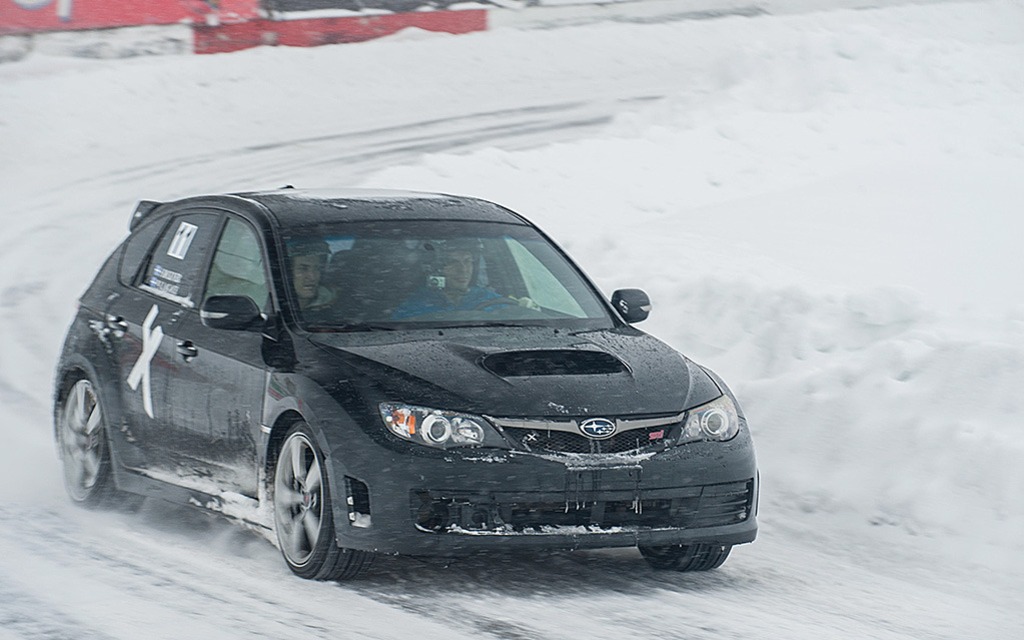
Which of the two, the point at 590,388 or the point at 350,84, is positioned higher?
the point at 590,388

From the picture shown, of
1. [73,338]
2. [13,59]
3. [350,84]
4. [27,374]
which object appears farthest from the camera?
[350,84]

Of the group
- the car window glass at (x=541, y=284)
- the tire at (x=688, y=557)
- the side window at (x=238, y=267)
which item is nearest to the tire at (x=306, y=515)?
the side window at (x=238, y=267)

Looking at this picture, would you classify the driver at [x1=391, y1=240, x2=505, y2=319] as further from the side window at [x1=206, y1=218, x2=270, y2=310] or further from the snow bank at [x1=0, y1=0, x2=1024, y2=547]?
the snow bank at [x1=0, y1=0, x2=1024, y2=547]

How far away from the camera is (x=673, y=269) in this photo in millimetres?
12602

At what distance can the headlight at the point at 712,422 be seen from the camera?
646 cm

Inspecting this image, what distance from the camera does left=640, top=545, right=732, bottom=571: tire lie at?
6.77 metres

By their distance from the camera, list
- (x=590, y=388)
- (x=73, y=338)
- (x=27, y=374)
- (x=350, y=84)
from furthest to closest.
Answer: (x=350, y=84)
(x=27, y=374)
(x=73, y=338)
(x=590, y=388)

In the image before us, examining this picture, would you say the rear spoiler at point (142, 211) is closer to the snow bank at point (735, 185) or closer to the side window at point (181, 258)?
the side window at point (181, 258)

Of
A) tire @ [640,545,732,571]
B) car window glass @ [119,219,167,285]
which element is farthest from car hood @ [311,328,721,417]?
car window glass @ [119,219,167,285]

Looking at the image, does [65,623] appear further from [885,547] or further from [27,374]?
[27,374]

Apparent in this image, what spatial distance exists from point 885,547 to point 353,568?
2441 mm

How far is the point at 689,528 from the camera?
255 inches

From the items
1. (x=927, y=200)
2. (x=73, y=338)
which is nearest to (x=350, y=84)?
(x=927, y=200)

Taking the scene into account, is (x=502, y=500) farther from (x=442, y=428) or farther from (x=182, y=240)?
(x=182, y=240)
